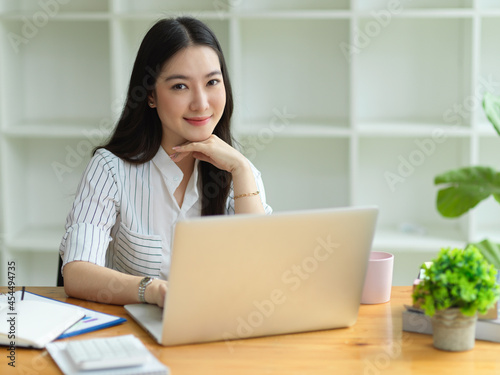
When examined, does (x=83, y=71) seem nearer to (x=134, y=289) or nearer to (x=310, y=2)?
(x=310, y=2)

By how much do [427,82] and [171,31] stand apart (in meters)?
1.59

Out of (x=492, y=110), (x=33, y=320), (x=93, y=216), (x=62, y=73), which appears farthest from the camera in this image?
(x=62, y=73)

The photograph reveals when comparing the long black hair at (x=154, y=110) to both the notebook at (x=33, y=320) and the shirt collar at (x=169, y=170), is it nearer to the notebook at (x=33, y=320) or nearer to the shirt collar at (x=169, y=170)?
the shirt collar at (x=169, y=170)

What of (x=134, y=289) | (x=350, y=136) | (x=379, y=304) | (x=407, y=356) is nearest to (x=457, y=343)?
(x=407, y=356)

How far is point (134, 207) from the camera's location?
1910 mm

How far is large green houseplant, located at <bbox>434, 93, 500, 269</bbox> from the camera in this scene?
1353 mm

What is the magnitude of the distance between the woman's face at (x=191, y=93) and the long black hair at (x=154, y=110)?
0.03 meters

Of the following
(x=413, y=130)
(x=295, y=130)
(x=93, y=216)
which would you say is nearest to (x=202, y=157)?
(x=93, y=216)

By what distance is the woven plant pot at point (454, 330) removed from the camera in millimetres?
1203

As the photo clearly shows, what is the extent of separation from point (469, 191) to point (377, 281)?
29 cm

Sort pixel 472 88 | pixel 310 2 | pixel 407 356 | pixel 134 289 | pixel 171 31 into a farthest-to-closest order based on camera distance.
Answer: pixel 310 2 < pixel 472 88 < pixel 171 31 < pixel 134 289 < pixel 407 356

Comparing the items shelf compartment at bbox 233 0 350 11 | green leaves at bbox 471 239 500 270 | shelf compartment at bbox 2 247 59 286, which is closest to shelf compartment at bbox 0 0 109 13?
shelf compartment at bbox 233 0 350 11

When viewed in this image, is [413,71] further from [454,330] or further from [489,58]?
[454,330]

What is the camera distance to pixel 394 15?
9.24 feet
